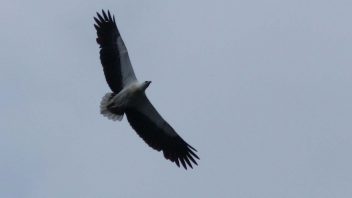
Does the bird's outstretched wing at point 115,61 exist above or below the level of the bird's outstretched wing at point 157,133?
above

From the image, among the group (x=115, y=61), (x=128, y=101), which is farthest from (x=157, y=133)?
(x=115, y=61)

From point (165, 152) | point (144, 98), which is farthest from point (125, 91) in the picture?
point (165, 152)

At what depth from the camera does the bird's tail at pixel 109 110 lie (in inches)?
708

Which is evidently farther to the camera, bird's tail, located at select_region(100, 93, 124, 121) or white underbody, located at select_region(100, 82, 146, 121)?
bird's tail, located at select_region(100, 93, 124, 121)

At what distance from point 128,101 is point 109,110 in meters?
0.54

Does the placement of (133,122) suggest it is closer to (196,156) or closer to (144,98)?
(144,98)

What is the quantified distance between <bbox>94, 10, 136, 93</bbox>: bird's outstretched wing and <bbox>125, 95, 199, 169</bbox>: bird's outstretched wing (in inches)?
26.3

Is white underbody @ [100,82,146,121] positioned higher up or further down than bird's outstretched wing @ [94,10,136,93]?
further down

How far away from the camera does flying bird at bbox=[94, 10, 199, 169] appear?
18.0m

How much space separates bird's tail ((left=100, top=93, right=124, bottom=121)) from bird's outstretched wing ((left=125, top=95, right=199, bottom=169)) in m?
0.26

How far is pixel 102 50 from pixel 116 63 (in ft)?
1.60

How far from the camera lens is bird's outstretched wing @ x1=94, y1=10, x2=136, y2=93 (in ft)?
59.2

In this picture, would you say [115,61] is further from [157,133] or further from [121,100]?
[157,133]

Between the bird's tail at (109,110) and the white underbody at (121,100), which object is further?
the bird's tail at (109,110)
